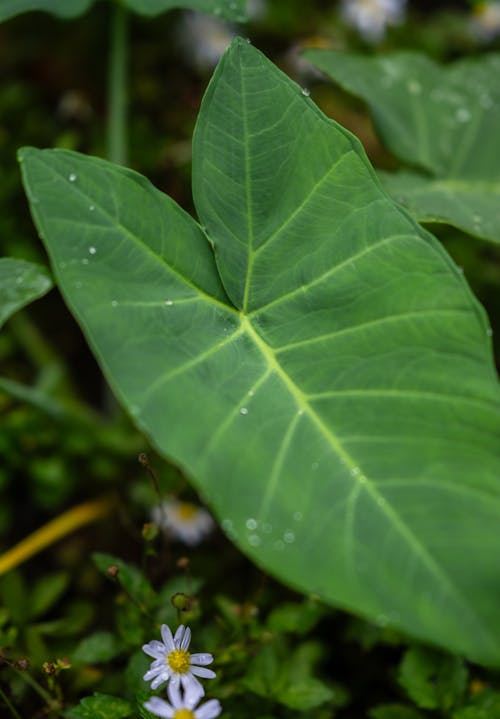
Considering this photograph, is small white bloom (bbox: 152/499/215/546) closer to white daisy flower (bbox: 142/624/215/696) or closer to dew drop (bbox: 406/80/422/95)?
white daisy flower (bbox: 142/624/215/696)

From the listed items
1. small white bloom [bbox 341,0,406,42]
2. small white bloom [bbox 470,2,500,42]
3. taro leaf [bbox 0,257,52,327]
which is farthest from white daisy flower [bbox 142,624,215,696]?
small white bloom [bbox 470,2,500,42]

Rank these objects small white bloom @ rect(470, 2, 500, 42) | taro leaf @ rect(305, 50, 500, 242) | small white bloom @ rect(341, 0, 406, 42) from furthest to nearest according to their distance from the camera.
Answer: small white bloom @ rect(470, 2, 500, 42), small white bloom @ rect(341, 0, 406, 42), taro leaf @ rect(305, 50, 500, 242)

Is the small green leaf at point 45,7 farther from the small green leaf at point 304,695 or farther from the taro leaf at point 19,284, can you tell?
the small green leaf at point 304,695

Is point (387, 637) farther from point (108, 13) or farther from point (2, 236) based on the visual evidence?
point (108, 13)

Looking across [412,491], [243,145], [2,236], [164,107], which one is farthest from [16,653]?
[164,107]

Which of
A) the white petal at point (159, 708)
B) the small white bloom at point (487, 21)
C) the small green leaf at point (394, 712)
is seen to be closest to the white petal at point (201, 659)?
the white petal at point (159, 708)
